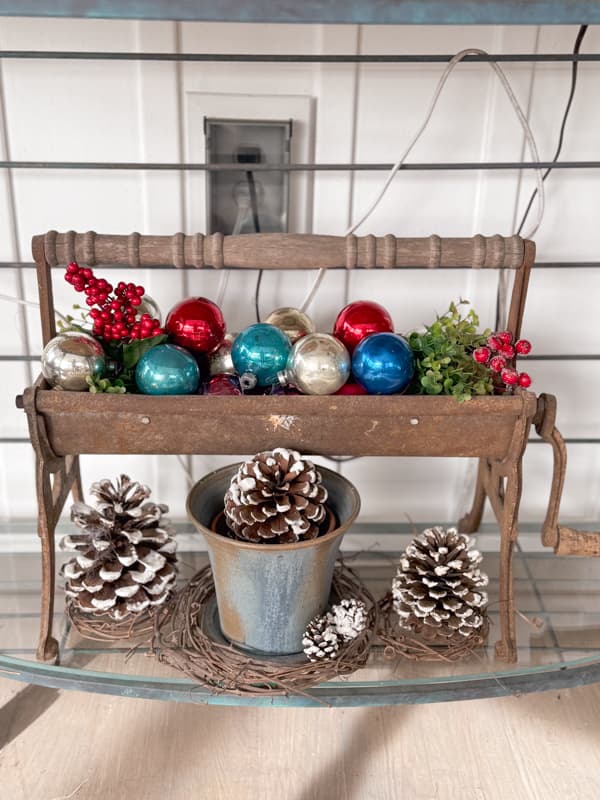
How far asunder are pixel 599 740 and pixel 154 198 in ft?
2.67

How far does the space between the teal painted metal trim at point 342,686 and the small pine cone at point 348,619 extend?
0.16ft

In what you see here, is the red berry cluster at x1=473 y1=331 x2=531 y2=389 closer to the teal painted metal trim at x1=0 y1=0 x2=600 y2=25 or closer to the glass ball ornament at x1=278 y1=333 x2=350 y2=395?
the glass ball ornament at x1=278 y1=333 x2=350 y2=395

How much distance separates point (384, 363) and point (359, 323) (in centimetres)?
8

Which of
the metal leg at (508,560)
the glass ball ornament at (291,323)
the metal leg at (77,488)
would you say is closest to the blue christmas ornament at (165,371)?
the glass ball ornament at (291,323)

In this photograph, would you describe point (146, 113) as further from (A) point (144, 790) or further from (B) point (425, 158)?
(A) point (144, 790)

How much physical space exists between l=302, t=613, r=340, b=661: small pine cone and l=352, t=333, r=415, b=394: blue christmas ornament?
24 centimetres

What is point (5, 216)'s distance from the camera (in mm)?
943

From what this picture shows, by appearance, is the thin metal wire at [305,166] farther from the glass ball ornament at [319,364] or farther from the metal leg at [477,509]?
the metal leg at [477,509]

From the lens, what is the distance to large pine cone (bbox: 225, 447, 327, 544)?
759mm

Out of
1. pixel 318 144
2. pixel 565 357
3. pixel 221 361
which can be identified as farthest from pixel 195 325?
pixel 565 357

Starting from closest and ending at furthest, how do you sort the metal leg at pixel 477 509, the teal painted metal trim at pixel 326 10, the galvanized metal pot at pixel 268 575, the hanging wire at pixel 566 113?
the teal painted metal trim at pixel 326 10 → the galvanized metal pot at pixel 268 575 → the hanging wire at pixel 566 113 → the metal leg at pixel 477 509

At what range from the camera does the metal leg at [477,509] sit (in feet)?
3.27

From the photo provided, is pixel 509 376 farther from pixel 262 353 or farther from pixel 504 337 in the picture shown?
pixel 262 353

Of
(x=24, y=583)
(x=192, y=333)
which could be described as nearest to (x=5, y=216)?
(x=192, y=333)
